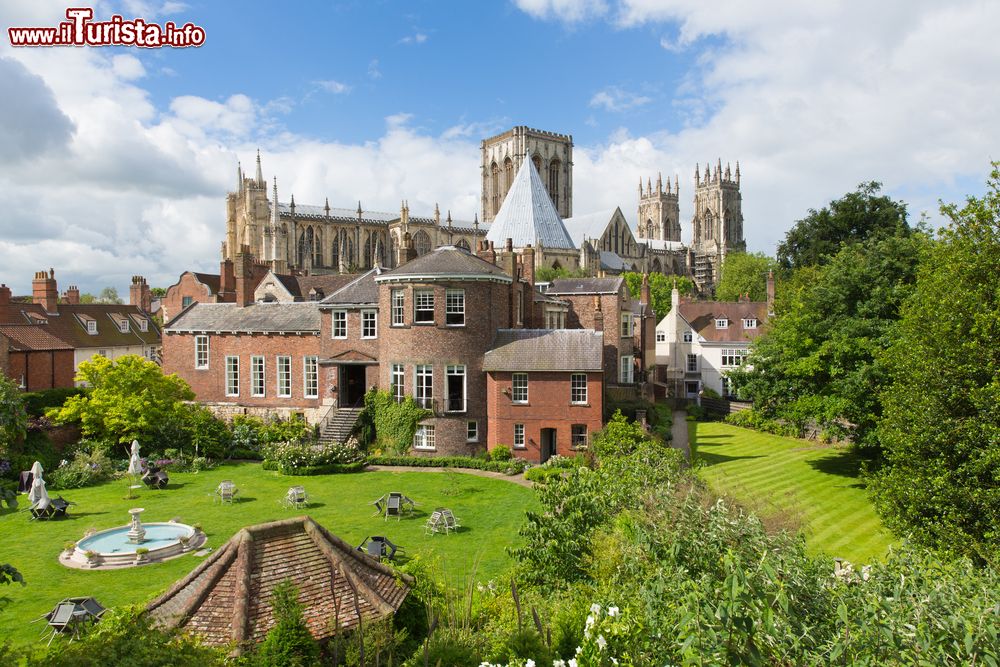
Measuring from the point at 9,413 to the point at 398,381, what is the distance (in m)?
15.4

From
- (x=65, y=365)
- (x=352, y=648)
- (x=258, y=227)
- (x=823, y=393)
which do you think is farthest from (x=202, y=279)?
(x=352, y=648)

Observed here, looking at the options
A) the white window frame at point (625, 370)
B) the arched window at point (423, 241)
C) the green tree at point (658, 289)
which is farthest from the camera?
the arched window at point (423, 241)

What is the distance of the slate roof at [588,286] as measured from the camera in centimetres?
3872

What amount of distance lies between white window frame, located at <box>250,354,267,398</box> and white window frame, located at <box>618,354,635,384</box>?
20339mm

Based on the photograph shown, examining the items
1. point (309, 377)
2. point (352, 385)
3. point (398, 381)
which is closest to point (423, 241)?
point (309, 377)

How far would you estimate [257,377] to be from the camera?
123 feet

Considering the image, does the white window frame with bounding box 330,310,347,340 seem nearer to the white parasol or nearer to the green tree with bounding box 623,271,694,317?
the white parasol

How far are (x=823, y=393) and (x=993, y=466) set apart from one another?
14.7m

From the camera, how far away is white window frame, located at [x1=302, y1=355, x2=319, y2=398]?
36.2 m

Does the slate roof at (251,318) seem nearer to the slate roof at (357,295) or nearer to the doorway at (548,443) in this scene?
the slate roof at (357,295)

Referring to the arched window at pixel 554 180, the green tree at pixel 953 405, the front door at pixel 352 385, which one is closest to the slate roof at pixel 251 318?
the front door at pixel 352 385

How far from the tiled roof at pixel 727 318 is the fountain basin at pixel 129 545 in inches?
1839

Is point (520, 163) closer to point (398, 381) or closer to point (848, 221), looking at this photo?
point (848, 221)

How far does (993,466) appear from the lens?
53.4ft
